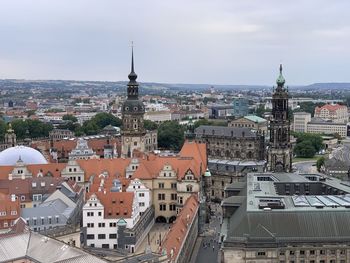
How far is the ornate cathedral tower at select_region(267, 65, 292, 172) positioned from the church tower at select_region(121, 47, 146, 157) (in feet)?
84.8

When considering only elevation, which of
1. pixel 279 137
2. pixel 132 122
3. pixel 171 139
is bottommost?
pixel 171 139

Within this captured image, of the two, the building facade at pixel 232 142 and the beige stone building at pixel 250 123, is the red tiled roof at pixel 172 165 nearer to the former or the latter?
the building facade at pixel 232 142

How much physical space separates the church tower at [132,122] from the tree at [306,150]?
2894 inches

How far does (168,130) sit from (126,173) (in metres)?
80.0

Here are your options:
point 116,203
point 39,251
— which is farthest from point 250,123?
point 39,251

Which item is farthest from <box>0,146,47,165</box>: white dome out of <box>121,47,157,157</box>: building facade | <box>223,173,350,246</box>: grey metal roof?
<box>223,173,350,246</box>: grey metal roof

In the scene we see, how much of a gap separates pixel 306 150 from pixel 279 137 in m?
75.4

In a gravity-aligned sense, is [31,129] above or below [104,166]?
below

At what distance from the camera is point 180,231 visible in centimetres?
6950

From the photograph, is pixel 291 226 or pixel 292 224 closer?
pixel 291 226

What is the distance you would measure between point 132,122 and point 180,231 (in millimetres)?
44738

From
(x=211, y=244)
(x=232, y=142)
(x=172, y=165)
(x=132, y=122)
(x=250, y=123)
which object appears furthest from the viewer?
(x=250, y=123)

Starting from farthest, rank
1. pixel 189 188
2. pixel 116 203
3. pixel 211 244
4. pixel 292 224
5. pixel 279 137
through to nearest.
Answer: pixel 279 137
pixel 189 188
pixel 211 244
pixel 116 203
pixel 292 224

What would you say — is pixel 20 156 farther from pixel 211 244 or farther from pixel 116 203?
pixel 211 244
